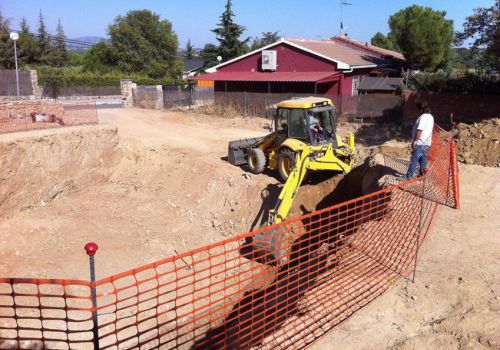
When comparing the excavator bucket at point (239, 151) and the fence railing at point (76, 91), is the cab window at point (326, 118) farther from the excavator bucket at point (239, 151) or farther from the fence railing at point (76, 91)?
the fence railing at point (76, 91)

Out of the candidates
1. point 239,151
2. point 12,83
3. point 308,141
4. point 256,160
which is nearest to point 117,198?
point 239,151

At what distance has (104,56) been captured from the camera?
50.7 meters

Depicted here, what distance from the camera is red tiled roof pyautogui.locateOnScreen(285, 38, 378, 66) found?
28.0 m

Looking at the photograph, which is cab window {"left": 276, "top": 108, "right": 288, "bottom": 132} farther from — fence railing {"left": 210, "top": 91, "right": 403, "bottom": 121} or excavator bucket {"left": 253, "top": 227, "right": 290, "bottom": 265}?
fence railing {"left": 210, "top": 91, "right": 403, "bottom": 121}

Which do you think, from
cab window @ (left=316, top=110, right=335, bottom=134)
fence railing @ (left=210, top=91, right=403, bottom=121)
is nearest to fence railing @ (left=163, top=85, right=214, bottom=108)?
fence railing @ (left=210, top=91, right=403, bottom=121)

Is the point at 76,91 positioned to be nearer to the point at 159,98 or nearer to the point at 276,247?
the point at 159,98

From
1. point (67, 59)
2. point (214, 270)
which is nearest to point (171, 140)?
point (214, 270)

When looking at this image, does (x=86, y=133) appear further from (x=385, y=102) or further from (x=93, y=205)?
(x=385, y=102)

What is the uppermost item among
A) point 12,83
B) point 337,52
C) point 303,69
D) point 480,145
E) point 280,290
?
point 337,52

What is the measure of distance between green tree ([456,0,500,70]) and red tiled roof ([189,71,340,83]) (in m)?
8.24

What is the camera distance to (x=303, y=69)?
1103 inches

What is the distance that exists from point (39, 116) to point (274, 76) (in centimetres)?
1566

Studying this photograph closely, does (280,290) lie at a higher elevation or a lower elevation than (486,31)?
lower

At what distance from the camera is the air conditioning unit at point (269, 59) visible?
93.9 feet
